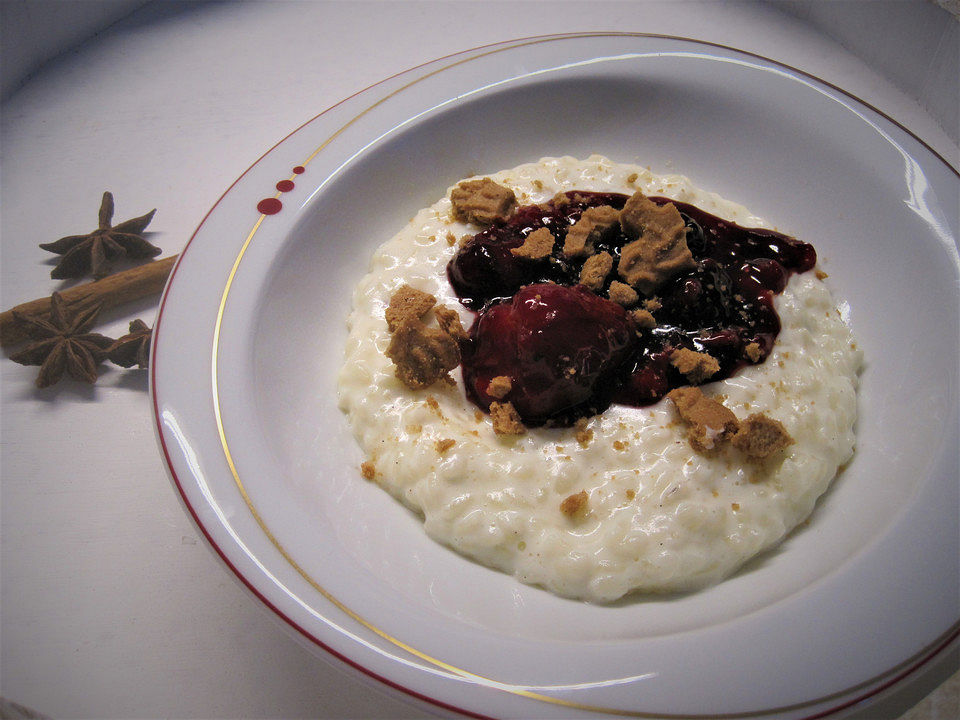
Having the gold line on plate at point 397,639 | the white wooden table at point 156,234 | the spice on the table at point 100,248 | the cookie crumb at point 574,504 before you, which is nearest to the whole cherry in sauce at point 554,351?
the cookie crumb at point 574,504

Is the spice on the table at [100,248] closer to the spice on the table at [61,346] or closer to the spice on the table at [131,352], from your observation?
the spice on the table at [61,346]

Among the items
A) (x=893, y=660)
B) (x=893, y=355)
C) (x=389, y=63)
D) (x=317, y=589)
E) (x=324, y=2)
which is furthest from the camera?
(x=324, y=2)

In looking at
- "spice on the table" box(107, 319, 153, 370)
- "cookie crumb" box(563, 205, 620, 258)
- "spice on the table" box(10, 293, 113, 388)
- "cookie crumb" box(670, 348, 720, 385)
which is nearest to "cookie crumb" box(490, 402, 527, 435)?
"cookie crumb" box(670, 348, 720, 385)

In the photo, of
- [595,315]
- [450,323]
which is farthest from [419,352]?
[595,315]

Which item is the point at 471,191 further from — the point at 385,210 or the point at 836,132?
the point at 836,132

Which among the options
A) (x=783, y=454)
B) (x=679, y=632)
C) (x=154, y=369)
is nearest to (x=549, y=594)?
(x=679, y=632)

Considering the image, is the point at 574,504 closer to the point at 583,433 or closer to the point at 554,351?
the point at 583,433
